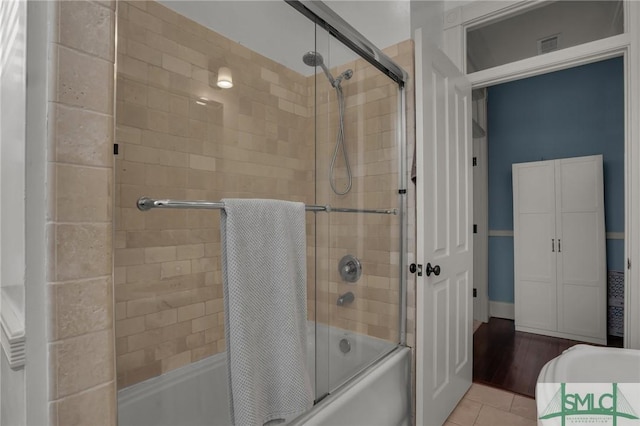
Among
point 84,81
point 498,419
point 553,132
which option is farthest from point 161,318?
point 553,132

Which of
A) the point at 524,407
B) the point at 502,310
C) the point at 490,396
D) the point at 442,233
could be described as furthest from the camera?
the point at 502,310

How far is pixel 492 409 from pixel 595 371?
0.78 metres

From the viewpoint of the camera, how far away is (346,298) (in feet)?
5.55

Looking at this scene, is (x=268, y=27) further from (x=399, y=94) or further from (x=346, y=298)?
(x=346, y=298)

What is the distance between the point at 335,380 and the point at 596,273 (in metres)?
3.18

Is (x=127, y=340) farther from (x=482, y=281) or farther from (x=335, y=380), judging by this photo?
(x=482, y=281)

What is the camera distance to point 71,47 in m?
0.61

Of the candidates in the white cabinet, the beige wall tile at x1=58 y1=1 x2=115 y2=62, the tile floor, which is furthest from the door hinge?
the white cabinet

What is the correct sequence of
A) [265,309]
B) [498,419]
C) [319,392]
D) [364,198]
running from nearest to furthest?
1. [265,309]
2. [319,392]
3. [364,198]
4. [498,419]

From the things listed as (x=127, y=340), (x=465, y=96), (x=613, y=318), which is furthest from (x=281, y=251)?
(x=613, y=318)

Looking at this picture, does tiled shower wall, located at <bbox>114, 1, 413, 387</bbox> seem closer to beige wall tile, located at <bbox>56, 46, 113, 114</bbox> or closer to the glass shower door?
→ the glass shower door

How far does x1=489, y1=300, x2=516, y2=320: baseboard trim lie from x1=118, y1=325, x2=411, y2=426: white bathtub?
2828 millimetres

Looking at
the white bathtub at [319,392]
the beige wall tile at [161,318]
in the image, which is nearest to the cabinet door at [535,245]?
the white bathtub at [319,392]

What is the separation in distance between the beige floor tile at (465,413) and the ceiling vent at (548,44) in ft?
7.51
